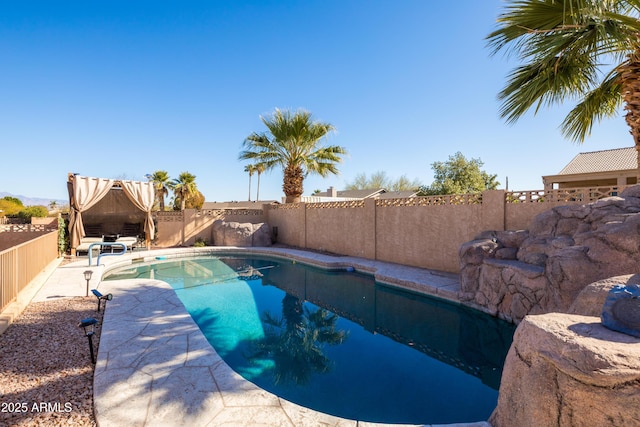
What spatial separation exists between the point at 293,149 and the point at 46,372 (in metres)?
11.8

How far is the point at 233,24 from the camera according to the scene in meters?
11.6

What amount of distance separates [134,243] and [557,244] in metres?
14.3

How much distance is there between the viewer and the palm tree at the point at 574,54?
14.9ft

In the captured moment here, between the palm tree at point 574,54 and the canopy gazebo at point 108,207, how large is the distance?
13.6m

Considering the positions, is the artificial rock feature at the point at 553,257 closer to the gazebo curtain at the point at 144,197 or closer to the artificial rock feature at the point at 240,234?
the artificial rock feature at the point at 240,234

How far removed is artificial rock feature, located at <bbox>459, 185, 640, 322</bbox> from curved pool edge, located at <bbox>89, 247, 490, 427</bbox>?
3.24 metres

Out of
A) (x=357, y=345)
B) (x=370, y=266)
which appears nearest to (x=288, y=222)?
(x=370, y=266)

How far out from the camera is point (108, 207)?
14.9 metres

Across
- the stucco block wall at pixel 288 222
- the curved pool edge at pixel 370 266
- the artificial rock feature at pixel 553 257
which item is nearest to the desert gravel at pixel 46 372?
the curved pool edge at pixel 370 266

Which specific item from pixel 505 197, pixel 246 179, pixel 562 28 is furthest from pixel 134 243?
pixel 246 179

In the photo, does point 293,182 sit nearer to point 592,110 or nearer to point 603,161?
point 592,110

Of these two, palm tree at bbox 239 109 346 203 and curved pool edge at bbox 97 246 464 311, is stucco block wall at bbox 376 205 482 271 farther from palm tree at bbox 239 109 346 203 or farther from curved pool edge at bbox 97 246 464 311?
palm tree at bbox 239 109 346 203

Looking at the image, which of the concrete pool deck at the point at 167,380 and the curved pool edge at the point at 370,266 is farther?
the curved pool edge at the point at 370,266

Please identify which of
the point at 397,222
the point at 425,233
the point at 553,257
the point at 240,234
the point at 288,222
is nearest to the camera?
the point at 553,257
